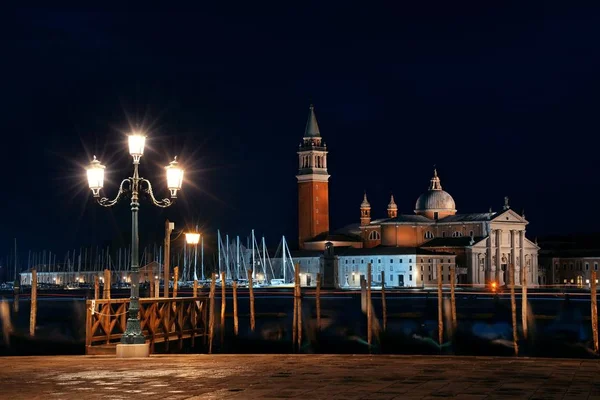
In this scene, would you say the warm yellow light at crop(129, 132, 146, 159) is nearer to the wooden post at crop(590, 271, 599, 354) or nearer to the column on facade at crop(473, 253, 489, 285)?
the wooden post at crop(590, 271, 599, 354)

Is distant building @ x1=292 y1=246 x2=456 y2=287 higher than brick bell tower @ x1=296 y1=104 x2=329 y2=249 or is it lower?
lower

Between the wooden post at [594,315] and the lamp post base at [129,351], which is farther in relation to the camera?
the wooden post at [594,315]

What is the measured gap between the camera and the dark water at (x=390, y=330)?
41156mm

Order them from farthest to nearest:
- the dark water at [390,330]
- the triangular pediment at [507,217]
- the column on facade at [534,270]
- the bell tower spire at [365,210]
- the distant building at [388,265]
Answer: the bell tower spire at [365,210], the column on facade at [534,270], the triangular pediment at [507,217], the distant building at [388,265], the dark water at [390,330]

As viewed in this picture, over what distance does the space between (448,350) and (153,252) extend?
4128 inches

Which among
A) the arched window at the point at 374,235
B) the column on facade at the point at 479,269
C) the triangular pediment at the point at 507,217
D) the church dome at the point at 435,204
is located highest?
the church dome at the point at 435,204

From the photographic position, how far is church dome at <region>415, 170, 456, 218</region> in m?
119

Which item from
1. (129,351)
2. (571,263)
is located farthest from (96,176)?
(571,263)

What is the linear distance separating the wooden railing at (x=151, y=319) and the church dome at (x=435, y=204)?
295 ft

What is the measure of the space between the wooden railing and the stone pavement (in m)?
4.83

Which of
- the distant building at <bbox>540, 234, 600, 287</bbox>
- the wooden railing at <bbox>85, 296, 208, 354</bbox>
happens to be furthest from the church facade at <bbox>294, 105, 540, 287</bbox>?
the wooden railing at <bbox>85, 296, 208, 354</bbox>

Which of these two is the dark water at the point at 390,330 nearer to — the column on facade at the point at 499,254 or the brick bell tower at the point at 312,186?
the column on facade at the point at 499,254

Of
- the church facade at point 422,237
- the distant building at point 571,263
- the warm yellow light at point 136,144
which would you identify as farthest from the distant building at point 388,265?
the warm yellow light at point 136,144

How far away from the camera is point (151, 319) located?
79.9ft
